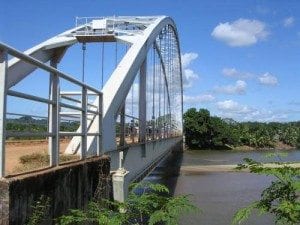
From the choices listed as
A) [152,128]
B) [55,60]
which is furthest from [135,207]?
[152,128]

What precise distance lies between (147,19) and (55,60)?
327 inches

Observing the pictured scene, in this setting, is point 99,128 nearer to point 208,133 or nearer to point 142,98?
point 142,98

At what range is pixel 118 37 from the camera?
924 inches

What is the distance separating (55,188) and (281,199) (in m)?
2.73

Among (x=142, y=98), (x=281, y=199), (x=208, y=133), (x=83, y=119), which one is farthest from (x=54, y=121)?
(x=208, y=133)

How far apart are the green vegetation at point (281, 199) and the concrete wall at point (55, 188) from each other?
189 centimetres

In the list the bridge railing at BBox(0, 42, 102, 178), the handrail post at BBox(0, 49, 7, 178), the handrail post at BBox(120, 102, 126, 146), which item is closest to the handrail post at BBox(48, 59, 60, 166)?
the bridge railing at BBox(0, 42, 102, 178)

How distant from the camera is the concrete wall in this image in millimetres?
A: 4828

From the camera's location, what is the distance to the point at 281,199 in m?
4.52

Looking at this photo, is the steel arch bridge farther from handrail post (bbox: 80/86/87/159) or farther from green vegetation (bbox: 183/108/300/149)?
green vegetation (bbox: 183/108/300/149)

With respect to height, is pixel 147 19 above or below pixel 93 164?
above

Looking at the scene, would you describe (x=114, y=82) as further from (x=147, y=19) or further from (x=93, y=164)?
(x=147, y=19)

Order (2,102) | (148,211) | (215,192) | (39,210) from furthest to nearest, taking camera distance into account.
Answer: (215,192), (39,210), (2,102), (148,211)

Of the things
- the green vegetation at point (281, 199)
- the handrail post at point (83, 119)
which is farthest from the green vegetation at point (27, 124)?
the green vegetation at point (281, 199)
